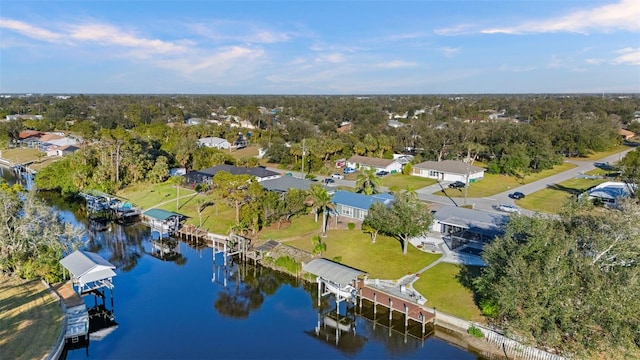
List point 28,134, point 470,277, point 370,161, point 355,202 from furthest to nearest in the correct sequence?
point 28,134
point 370,161
point 355,202
point 470,277

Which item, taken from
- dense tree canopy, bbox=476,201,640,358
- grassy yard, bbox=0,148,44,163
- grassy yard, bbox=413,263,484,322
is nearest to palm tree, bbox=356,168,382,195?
grassy yard, bbox=413,263,484,322

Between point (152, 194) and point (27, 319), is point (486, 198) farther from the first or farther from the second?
point (27, 319)

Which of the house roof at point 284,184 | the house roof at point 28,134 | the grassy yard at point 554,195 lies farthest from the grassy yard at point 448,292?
the house roof at point 28,134

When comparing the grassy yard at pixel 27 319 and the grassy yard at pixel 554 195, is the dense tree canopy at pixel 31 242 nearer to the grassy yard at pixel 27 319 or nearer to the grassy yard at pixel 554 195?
the grassy yard at pixel 27 319

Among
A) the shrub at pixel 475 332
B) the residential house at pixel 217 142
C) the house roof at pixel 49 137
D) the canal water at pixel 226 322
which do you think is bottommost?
the canal water at pixel 226 322

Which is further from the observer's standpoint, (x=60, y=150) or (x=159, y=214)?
(x=60, y=150)

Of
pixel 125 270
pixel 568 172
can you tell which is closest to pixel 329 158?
pixel 568 172

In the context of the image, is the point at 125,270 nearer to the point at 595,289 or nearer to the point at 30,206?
the point at 30,206

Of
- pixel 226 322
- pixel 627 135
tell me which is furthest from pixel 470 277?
pixel 627 135
